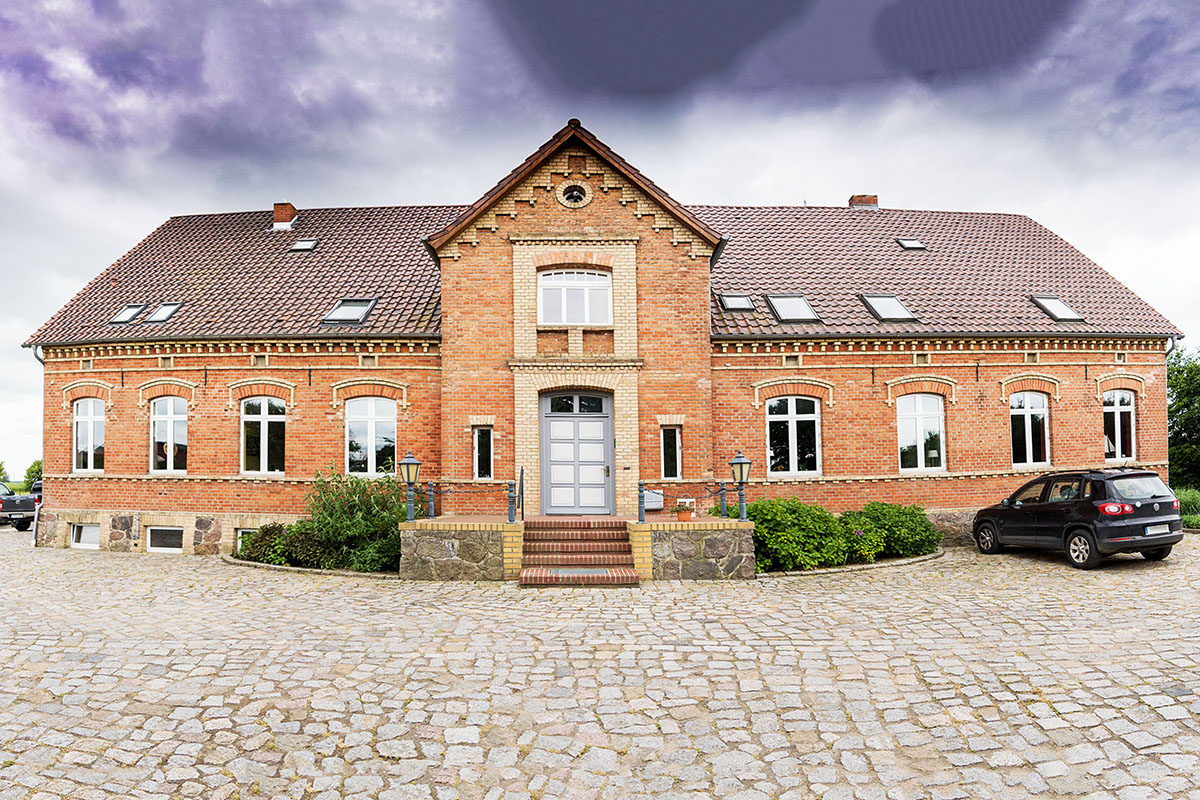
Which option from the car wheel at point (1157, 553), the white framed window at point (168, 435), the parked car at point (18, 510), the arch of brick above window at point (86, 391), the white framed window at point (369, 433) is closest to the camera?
the car wheel at point (1157, 553)

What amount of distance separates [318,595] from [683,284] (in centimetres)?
840

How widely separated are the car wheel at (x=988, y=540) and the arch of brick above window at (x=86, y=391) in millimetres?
18454

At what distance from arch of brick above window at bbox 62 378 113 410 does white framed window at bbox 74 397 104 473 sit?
0.43ft

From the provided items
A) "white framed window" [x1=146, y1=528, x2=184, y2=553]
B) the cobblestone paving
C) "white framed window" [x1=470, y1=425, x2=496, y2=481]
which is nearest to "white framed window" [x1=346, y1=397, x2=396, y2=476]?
"white framed window" [x1=470, y1=425, x2=496, y2=481]

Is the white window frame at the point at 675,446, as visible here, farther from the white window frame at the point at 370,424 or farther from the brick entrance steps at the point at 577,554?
the white window frame at the point at 370,424

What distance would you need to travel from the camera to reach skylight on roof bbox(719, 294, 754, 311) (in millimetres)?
15359

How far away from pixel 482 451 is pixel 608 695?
8.14 meters

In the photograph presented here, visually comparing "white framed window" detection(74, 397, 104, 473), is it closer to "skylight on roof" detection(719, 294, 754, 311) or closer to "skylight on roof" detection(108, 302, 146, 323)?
"skylight on roof" detection(108, 302, 146, 323)

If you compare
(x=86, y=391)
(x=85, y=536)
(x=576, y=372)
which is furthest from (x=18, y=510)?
(x=576, y=372)

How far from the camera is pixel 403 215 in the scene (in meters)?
19.8

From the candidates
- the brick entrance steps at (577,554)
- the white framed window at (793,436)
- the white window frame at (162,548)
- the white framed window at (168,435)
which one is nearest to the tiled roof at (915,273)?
the white framed window at (793,436)

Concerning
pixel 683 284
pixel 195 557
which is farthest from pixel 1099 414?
pixel 195 557

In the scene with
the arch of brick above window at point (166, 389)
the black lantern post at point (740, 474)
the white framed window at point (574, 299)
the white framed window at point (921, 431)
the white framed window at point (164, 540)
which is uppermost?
the white framed window at point (574, 299)

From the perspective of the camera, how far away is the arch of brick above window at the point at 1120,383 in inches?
624
